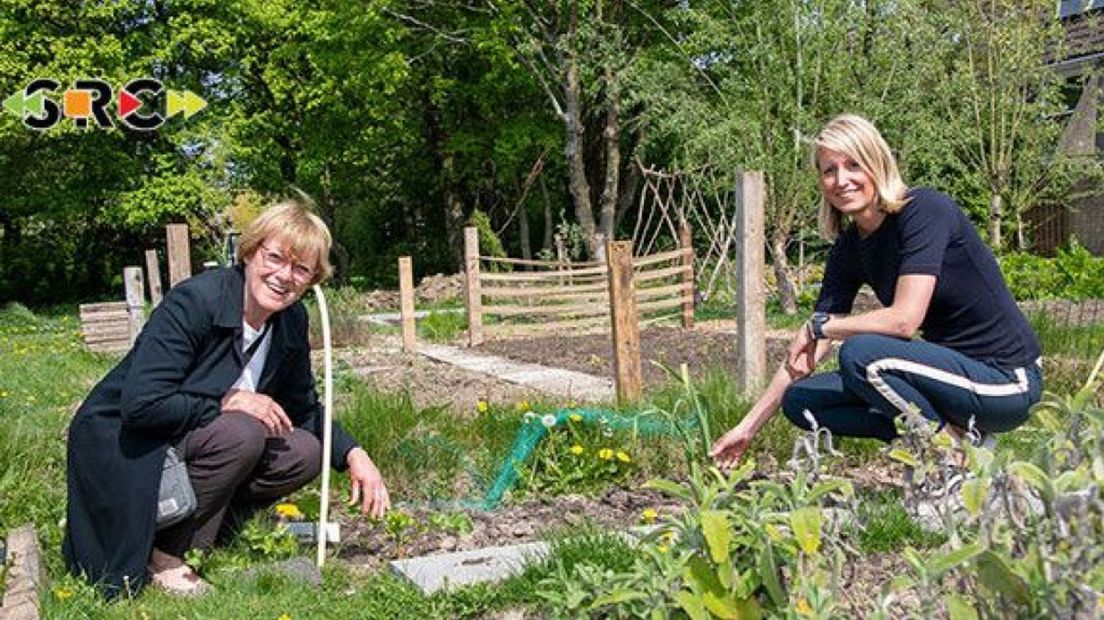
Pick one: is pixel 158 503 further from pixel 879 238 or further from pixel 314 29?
pixel 314 29

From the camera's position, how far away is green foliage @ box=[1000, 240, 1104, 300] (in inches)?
471

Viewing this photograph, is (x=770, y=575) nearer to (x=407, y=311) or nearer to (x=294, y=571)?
(x=294, y=571)

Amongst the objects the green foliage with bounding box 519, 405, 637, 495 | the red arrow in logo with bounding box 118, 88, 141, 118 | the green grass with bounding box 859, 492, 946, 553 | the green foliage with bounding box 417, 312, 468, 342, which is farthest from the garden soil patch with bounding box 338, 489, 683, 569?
the red arrow in logo with bounding box 118, 88, 141, 118

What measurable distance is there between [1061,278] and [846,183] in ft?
34.2

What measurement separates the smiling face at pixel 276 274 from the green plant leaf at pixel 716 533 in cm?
182

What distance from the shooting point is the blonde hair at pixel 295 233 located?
3.02 metres

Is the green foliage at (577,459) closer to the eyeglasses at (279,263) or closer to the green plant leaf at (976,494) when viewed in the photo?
the eyeglasses at (279,263)

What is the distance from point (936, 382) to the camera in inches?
125

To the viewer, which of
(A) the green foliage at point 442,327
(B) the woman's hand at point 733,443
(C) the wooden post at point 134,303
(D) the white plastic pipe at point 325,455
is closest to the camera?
(B) the woman's hand at point 733,443

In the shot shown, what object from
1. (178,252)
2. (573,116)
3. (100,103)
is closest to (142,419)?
(178,252)

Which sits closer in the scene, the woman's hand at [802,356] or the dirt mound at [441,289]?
the woman's hand at [802,356]

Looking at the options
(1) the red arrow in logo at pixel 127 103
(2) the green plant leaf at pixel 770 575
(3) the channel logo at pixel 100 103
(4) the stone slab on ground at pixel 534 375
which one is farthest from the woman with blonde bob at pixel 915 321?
(1) the red arrow in logo at pixel 127 103

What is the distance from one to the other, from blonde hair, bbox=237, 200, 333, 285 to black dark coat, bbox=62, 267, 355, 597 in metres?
0.14

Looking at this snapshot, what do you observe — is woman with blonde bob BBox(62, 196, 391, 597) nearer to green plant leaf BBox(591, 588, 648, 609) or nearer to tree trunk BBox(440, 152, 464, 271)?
green plant leaf BBox(591, 588, 648, 609)
